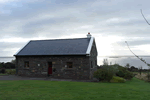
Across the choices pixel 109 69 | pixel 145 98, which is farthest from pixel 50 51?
pixel 145 98

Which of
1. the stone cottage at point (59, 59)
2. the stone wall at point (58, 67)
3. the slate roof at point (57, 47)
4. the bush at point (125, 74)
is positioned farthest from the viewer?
the bush at point (125, 74)

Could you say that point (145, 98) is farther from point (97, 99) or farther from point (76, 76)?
point (76, 76)

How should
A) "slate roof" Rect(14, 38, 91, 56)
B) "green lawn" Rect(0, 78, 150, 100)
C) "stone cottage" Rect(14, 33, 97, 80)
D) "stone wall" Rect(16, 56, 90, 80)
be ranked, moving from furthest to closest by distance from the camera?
"slate roof" Rect(14, 38, 91, 56) < "stone cottage" Rect(14, 33, 97, 80) < "stone wall" Rect(16, 56, 90, 80) < "green lawn" Rect(0, 78, 150, 100)

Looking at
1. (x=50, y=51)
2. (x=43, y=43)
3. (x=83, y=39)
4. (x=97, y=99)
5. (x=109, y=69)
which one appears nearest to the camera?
(x=97, y=99)

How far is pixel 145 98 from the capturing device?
9.42m

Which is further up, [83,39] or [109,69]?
[83,39]

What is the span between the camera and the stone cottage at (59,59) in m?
21.0

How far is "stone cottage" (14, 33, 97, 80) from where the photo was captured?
68.8ft

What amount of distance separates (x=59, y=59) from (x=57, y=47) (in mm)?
2587

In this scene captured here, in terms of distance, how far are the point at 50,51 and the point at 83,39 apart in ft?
18.4

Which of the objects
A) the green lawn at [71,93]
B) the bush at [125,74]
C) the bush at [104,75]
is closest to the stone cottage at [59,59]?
the bush at [104,75]

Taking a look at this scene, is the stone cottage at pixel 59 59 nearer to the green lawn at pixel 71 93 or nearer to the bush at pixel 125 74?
the bush at pixel 125 74

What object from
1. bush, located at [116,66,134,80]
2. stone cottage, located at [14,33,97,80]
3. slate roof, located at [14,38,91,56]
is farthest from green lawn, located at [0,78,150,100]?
bush, located at [116,66,134,80]

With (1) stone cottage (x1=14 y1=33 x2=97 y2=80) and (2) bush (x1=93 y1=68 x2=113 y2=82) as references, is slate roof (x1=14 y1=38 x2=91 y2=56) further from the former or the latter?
(2) bush (x1=93 y1=68 x2=113 y2=82)
